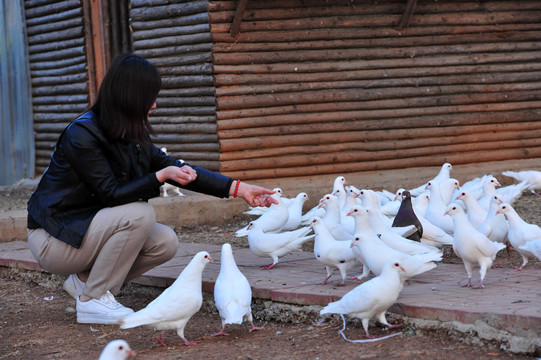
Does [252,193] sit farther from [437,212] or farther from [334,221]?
[437,212]

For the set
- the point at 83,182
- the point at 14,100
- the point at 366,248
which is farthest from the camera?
the point at 14,100

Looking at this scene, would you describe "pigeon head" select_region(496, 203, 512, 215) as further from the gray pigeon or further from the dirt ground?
the gray pigeon

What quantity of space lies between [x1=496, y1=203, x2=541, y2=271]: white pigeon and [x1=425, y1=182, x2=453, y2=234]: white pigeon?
776 millimetres

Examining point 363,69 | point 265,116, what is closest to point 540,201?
point 363,69

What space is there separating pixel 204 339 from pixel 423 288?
4.73 feet

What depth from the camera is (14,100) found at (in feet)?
42.5

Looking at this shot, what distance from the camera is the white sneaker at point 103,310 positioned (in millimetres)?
4750

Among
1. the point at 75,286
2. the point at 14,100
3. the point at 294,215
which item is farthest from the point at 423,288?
the point at 14,100

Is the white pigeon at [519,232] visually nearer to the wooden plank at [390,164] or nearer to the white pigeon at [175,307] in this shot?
the white pigeon at [175,307]

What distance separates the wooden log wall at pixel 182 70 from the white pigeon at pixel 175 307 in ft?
18.6

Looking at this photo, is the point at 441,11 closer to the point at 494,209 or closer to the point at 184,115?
the point at 184,115

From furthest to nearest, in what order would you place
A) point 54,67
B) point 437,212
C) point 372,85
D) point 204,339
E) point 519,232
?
point 54,67 < point 372,85 < point 437,212 < point 519,232 < point 204,339

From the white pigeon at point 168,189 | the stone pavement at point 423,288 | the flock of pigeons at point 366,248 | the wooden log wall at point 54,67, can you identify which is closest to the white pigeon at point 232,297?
the flock of pigeons at point 366,248

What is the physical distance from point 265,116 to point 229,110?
1.72ft
